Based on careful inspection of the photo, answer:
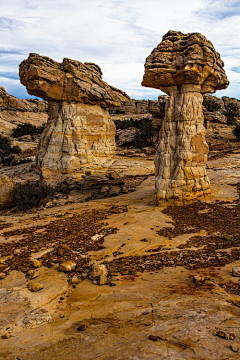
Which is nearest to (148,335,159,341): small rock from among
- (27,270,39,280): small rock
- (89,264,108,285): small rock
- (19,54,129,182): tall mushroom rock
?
(89,264,108,285): small rock

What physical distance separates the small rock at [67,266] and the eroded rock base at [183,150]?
499 centimetres

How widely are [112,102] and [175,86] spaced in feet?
24.8

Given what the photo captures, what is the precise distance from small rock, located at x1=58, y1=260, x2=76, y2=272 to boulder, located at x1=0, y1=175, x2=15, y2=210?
740cm

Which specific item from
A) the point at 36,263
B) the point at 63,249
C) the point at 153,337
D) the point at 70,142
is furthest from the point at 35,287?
the point at 70,142

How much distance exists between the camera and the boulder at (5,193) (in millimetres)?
11039

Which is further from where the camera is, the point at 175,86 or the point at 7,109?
the point at 7,109

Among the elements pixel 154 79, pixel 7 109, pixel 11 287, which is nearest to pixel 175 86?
pixel 154 79

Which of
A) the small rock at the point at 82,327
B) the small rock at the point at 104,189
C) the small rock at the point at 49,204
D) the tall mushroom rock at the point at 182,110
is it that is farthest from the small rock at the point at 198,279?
the small rock at the point at 104,189

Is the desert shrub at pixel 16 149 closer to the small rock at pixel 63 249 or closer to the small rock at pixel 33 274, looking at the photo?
the small rock at pixel 63 249

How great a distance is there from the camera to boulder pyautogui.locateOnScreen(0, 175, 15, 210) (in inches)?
435

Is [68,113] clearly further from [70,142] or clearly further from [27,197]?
[27,197]

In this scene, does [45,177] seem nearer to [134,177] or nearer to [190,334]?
[134,177]

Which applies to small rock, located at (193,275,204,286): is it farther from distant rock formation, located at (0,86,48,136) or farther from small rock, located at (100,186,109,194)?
distant rock formation, located at (0,86,48,136)

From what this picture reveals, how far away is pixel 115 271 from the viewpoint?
14.8 feet
